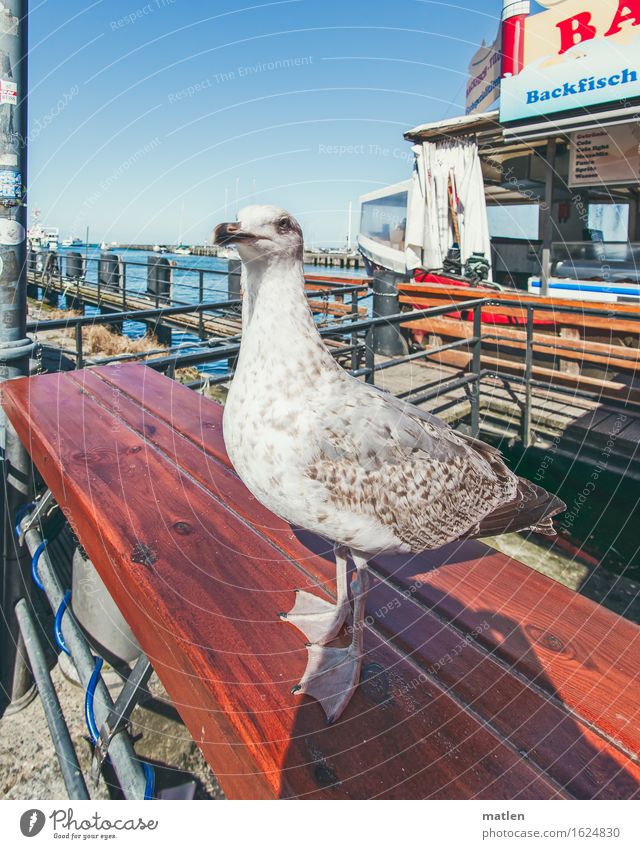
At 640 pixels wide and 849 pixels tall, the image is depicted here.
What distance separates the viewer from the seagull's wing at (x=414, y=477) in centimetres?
144

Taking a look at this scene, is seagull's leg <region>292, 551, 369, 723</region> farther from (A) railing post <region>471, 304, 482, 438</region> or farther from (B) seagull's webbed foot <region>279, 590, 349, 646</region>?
(A) railing post <region>471, 304, 482, 438</region>

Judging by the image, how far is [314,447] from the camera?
138 cm

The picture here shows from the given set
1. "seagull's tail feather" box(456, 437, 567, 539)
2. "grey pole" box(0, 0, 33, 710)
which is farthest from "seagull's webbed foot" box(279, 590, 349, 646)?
"grey pole" box(0, 0, 33, 710)

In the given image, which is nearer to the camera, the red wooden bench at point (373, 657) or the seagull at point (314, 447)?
the red wooden bench at point (373, 657)

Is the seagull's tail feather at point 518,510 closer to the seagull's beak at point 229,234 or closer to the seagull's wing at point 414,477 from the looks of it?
the seagull's wing at point 414,477

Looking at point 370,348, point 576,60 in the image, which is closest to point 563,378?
point 370,348

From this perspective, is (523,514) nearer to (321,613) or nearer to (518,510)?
(518,510)

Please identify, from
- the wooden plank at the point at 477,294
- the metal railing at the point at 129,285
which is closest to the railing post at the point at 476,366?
the wooden plank at the point at 477,294

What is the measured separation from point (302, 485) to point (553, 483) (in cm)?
530

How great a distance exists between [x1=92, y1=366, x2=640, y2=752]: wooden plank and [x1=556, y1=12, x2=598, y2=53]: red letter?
9.32 metres

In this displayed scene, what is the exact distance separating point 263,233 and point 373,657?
1185 millimetres

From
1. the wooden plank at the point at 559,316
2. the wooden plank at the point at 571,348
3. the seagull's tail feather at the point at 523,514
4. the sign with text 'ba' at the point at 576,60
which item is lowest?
the seagull's tail feather at the point at 523,514

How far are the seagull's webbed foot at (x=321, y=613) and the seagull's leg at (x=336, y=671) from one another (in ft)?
0.20
